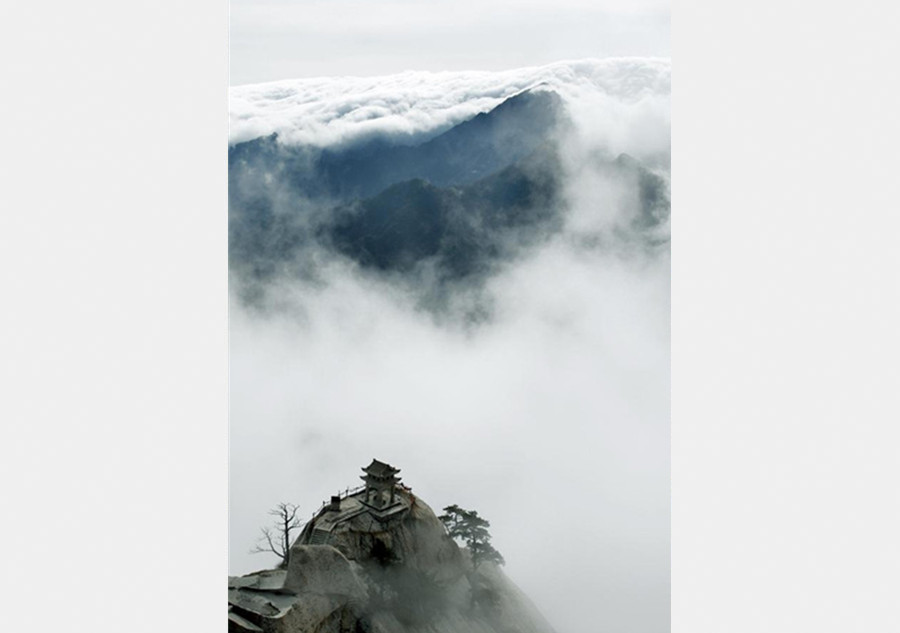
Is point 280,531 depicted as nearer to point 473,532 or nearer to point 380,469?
point 380,469

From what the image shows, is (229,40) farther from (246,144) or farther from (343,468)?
(343,468)

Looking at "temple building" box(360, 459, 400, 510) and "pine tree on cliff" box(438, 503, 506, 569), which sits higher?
"temple building" box(360, 459, 400, 510)

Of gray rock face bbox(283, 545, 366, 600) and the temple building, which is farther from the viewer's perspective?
the temple building

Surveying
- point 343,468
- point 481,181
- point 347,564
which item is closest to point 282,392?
point 343,468

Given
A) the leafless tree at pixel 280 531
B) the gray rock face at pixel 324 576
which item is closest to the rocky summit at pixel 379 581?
the gray rock face at pixel 324 576

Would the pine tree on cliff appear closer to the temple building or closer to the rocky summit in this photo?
the rocky summit

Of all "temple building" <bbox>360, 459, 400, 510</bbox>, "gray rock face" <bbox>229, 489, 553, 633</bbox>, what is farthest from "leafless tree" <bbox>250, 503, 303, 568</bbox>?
"temple building" <bbox>360, 459, 400, 510</bbox>

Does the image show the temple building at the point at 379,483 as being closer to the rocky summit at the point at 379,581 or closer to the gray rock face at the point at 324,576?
the rocky summit at the point at 379,581
